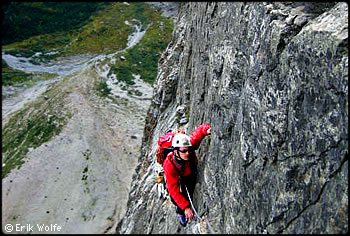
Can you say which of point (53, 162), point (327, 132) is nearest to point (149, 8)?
point (53, 162)

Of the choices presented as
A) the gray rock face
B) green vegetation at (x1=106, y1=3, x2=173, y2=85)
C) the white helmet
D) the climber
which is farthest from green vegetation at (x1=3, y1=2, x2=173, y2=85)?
the gray rock face

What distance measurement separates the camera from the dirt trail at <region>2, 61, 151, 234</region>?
27.5 metres

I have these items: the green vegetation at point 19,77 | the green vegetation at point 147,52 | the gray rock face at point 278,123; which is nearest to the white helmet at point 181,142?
the gray rock face at point 278,123

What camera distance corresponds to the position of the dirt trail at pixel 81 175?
27.5 meters

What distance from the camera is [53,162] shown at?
110 ft

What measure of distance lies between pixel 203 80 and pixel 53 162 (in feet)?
93.9

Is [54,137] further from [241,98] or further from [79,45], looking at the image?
[79,45]

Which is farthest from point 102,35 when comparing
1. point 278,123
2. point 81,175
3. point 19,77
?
point 278,123

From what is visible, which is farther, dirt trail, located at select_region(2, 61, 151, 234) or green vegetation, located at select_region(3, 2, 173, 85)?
green vegetation, located at select_region(3, 2, 173, 85)

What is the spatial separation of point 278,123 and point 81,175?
30.4m

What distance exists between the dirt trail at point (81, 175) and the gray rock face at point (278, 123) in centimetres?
2252

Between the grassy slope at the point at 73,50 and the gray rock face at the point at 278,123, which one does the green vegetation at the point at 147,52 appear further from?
the gray rock face at the point at 278,123

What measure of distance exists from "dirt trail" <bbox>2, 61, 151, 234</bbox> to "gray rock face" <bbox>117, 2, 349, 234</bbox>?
22.5m

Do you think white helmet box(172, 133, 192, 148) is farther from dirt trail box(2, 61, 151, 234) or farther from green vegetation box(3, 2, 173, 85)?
green vegetation box(3, 2, 173, 85)
